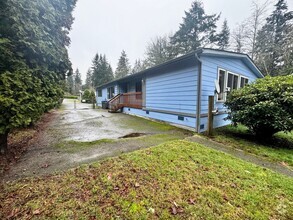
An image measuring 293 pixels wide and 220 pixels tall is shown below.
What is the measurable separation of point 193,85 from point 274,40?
20.3 m

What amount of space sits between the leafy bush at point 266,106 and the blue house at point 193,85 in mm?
1067

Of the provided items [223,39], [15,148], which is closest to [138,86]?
[15,148]

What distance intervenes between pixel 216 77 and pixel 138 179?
19.2 ft

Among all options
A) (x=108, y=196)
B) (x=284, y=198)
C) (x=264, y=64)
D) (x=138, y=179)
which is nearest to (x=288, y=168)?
(x=284, y=198)

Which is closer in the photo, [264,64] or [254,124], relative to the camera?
[254,124]

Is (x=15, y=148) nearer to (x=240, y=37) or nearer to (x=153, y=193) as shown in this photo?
(x=153, y=193)

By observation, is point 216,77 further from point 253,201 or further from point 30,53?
point 30,53

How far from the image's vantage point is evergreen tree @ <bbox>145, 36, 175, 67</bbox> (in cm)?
2508

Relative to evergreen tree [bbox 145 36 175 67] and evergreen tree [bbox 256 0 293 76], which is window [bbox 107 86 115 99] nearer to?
evergreen tree [bbox 145 36 175 67]

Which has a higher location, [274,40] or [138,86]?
[274,40]

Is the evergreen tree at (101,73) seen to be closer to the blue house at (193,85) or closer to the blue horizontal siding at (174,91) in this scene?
the blue house at (193,85)

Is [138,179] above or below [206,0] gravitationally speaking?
below

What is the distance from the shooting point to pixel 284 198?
216 cm

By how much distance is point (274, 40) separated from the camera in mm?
17922
